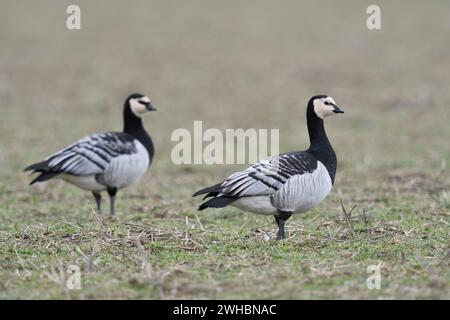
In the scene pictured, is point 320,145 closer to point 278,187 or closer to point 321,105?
point 321,105

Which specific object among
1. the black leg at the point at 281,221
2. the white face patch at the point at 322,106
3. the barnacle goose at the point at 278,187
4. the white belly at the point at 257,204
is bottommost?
the black leg at the point at 281,221

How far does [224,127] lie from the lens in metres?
21.7

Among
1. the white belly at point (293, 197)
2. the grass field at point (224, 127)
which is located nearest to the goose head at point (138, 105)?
the grass field at point (224, 127)

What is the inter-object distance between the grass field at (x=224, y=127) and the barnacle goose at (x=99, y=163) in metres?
0.53

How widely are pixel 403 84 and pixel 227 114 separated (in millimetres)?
6394

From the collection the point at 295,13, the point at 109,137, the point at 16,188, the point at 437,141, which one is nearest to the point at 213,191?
the point at 109,137

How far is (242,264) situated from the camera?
8156 mm

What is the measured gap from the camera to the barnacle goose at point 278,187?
907 centimetres

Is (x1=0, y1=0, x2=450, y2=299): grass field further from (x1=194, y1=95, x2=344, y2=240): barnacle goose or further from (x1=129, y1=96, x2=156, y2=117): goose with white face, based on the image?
(x1=129, y1=96, x2=156, y2=117): goose with white face

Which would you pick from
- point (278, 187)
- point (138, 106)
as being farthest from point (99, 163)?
point (278, 187)

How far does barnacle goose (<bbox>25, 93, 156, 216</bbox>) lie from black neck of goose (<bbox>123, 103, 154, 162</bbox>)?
4.3 inches

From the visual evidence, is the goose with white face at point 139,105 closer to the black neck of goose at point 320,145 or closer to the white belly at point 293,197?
the black neck of goose at point 320,145

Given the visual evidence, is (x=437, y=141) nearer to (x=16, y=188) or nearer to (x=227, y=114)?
(x=227, y=114)

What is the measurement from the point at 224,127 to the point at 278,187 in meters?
12.6
